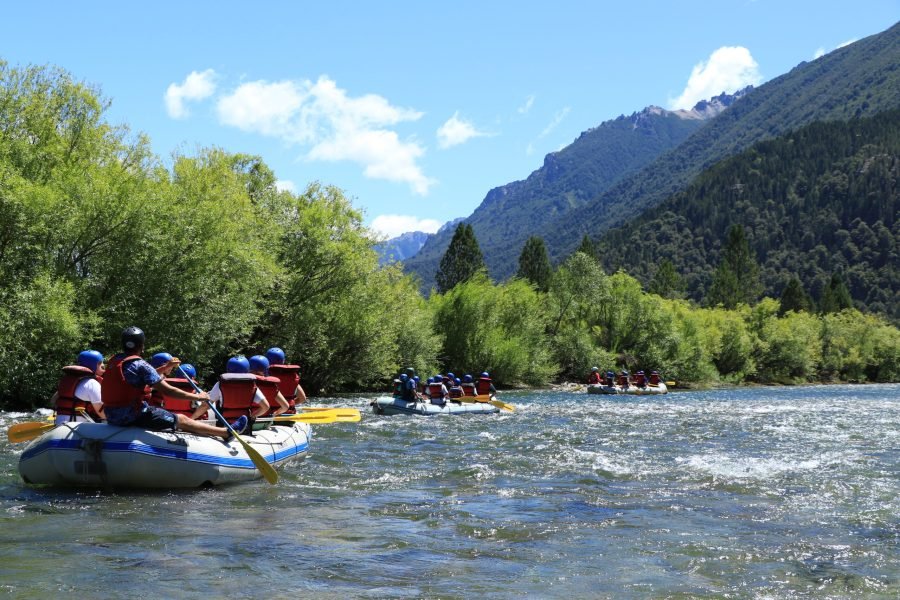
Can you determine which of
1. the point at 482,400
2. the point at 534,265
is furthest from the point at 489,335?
the point at 534,265

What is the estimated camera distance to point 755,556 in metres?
9.02

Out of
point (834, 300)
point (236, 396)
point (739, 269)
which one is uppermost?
point (739, 269)

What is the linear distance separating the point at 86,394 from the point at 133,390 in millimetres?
2180

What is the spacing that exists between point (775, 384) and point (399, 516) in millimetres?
80636

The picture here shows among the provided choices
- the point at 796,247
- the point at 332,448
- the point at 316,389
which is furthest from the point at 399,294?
the point at 796,247

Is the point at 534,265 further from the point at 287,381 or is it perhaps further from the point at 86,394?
the point at 86,394

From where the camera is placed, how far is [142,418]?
39.1 feet

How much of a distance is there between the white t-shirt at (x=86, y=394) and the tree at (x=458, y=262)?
69.3 meters

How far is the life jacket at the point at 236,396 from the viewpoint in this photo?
1390 centimetres

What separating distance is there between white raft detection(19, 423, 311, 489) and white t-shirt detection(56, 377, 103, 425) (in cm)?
138

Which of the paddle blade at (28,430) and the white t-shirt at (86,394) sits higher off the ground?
the white t-shirt at (86,394)

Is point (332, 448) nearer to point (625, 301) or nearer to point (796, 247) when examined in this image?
point (625, 301)

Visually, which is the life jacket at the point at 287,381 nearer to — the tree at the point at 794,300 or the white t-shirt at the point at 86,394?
the white t-shirt at the point at 86,394

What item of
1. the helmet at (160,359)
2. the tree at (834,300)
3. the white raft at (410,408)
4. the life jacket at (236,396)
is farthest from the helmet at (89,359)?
the tree at (834,300)
